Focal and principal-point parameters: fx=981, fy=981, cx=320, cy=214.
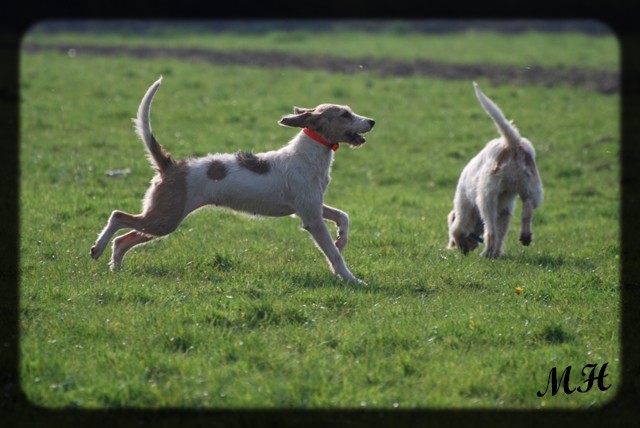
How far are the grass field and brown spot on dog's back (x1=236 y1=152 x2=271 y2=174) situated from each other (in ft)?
2.73

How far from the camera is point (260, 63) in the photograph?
2416 centimetres

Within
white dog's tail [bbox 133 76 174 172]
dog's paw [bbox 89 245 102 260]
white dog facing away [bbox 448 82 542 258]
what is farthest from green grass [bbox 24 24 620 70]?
dog's paw [bbox 89 245 102 260]

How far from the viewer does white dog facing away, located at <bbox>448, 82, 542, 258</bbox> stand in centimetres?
927

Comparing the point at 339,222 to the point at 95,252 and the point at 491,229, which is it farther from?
the point at 95,252

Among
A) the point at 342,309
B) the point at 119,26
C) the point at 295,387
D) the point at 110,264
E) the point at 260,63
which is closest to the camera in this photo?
the point at 295,387

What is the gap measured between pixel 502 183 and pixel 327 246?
206cm

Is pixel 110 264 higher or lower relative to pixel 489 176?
lower

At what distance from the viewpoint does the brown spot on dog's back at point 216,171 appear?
8.29 m

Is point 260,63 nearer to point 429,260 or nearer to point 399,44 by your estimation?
point 399,44

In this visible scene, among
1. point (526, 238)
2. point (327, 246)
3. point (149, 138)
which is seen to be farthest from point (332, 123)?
point (526, 238)

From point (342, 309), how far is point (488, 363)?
139 cm

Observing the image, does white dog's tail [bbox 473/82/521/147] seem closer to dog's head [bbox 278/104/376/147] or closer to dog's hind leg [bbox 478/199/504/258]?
dog's hind leg [bbox 478/199/504/258]

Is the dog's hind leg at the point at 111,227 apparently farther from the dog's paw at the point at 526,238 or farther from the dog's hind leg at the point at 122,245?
the dog's paw at the point at 526,238
